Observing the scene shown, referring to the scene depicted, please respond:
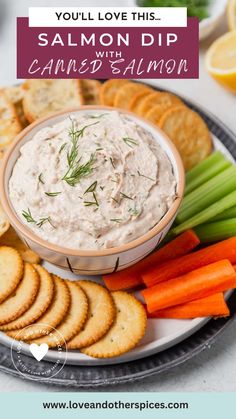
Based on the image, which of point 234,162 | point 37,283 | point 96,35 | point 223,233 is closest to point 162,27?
point 96,35

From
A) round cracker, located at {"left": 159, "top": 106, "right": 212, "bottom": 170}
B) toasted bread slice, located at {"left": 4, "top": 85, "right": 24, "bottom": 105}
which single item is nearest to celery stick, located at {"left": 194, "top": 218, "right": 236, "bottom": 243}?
round cracker, located at {"left": 159, "top": 106, "right": 212, "bottom": 170}

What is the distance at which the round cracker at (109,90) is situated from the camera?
2.32 metres

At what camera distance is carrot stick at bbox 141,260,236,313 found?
75.1 inches

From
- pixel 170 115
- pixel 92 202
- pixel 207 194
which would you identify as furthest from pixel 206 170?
pixel 92 202

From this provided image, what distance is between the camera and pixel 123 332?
5.97 ft

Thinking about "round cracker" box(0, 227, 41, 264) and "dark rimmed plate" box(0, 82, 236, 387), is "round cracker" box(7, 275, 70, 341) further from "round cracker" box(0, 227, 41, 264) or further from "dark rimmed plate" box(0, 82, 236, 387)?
"round cracker" box(0, 227, 41, 264)

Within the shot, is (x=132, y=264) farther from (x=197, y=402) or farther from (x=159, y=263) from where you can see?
(x=197, y=402)

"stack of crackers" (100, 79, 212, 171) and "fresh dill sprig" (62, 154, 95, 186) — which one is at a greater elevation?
"stack of crackers" (100, 79, 212, 171)

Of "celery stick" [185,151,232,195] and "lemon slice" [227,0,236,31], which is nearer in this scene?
"celery stick" [185,151,232,195]

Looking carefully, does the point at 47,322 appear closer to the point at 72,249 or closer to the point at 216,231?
the point at 72,249

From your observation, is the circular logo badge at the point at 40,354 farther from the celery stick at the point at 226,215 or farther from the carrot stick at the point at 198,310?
the celery stick at the point at 226,215

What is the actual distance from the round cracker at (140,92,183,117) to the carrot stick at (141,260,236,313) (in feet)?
2.14

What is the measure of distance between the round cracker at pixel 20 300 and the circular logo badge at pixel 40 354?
56 mm

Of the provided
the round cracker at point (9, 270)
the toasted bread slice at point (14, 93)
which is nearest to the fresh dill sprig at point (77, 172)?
the round cracker at point (9, 270)
